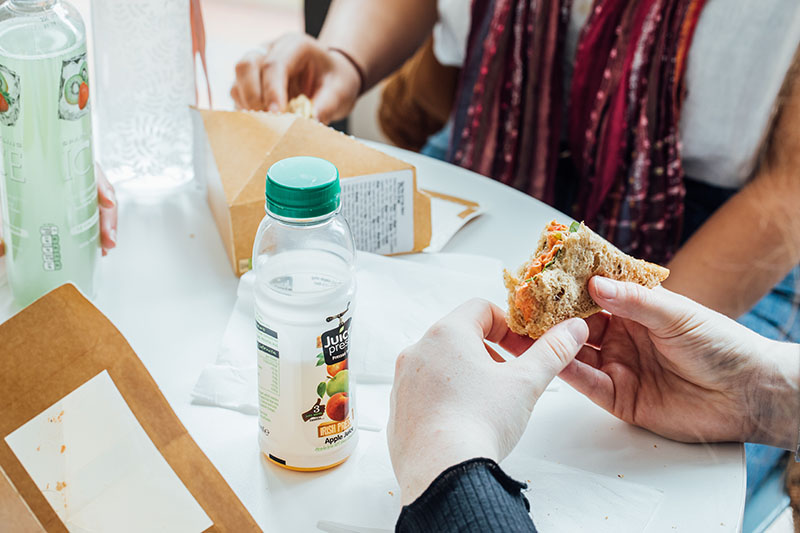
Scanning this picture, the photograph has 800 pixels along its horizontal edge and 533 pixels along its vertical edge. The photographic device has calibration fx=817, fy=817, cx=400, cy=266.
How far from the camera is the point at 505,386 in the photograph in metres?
0.62

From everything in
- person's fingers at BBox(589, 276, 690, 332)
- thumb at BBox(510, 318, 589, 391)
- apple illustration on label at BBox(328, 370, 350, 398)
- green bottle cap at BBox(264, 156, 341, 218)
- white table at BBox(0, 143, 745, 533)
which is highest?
green bottle cap at BBox(264, 156, 341, 218)

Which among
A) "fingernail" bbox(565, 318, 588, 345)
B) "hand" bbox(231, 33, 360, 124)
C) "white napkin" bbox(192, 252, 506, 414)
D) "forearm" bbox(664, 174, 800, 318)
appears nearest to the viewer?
"fingernail" bbox(565, 318, 588, 345)

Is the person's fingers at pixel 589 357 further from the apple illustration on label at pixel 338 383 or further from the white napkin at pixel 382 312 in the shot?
the apple illustration on label at pixel 338 383

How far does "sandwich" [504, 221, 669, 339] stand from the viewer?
2.32 ft

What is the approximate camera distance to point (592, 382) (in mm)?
756

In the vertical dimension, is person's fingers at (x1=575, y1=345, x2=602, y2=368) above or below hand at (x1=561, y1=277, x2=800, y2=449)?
below

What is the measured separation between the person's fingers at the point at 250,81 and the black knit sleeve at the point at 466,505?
734 millimetres

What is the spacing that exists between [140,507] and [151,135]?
1.95ft

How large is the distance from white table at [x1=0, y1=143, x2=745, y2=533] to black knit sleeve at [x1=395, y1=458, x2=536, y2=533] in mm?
112

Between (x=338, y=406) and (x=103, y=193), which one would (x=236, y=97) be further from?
(x=338, y=406)

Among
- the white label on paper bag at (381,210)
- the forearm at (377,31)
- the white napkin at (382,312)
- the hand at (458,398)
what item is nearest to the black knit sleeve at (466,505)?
the hand at (458,398)

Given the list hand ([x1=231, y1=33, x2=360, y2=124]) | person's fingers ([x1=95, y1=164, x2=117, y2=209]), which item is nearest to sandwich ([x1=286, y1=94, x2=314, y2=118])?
hand ([x1=231, y1=33, x2=360, y2=124])

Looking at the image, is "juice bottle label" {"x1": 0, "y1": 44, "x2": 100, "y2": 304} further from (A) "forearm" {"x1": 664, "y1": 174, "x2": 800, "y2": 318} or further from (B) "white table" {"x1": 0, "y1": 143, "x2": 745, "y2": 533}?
(A) "forearm" {"x1": 664, "y1": 174, "x2": 800, "y2": 318}

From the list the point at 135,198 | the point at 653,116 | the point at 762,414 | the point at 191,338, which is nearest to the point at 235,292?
the point at 191,338
